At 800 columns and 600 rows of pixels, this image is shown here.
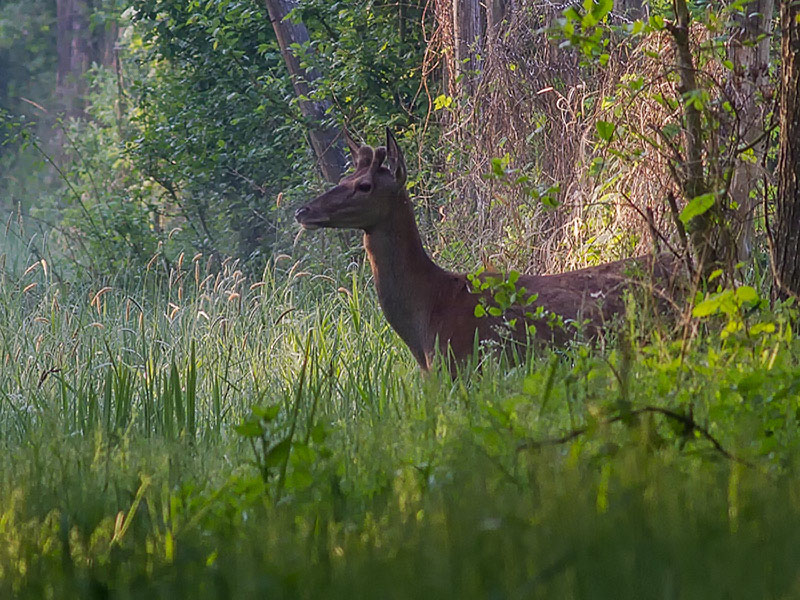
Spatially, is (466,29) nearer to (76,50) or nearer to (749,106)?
(749,106)

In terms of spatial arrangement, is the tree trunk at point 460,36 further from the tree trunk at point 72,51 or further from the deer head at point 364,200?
the tree trunk at point 72,51

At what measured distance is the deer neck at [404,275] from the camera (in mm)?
6934

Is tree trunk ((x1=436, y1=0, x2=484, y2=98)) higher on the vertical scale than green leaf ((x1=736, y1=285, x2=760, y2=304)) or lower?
higher

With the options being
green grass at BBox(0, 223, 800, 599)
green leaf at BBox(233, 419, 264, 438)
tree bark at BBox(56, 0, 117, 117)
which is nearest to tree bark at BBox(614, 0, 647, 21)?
green grass at BBox(0, 223, 800, 599)

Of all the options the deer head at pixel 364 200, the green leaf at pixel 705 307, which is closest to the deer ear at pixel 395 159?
the deer head at pixel 364 200

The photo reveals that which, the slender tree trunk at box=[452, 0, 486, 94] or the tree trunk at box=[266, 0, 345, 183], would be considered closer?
the slender tree trunk at box=[452, 0, 486, 94]

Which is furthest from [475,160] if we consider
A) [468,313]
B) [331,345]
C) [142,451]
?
[142,451]

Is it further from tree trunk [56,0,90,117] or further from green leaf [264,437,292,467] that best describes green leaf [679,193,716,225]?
tree trunk [56,0,90,117]

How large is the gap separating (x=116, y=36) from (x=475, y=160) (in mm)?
23494

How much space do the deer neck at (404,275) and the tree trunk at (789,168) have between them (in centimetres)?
215

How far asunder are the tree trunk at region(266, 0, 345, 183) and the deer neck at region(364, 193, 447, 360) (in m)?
5.40

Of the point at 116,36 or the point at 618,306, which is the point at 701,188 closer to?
the point at 618,306

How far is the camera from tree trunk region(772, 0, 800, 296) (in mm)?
5059

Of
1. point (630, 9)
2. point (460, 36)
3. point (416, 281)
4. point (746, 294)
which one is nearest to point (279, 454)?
point (746, 294)
